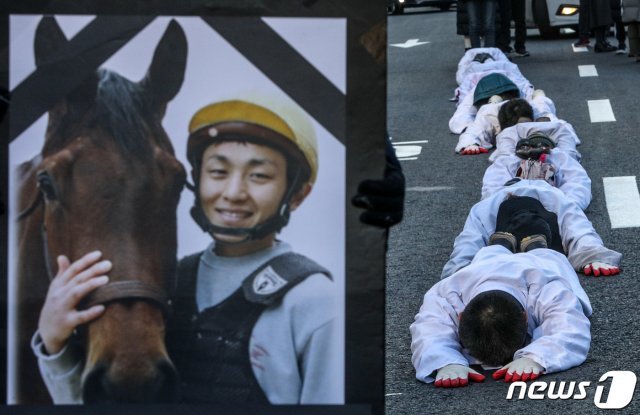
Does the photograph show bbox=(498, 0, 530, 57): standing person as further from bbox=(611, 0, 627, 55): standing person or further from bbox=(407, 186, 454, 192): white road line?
bbox=(407, 186, 454, 192): white road line

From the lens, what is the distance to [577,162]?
8.53 m

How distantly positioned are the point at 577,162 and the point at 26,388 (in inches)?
251

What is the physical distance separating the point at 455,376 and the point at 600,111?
6.86m

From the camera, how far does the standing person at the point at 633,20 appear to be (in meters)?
13.4

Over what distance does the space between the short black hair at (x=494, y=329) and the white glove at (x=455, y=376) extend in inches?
4.3

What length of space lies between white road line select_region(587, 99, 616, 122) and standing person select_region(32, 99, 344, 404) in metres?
8.60

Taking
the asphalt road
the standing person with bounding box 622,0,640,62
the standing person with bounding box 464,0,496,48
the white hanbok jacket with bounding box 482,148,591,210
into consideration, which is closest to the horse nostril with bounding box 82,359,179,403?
the asphalt road

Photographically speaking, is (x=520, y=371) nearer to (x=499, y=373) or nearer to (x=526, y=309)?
(x=499, y=373)

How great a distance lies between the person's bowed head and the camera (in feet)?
16.2

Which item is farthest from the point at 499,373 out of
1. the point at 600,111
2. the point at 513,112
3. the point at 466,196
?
the point at 600,111

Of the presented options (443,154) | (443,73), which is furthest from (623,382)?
(443,73)

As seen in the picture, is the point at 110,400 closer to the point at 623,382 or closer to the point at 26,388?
the point at 26,388

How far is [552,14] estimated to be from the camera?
1653cm

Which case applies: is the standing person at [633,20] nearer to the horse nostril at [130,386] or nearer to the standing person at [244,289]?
the standing person at [244,289]
